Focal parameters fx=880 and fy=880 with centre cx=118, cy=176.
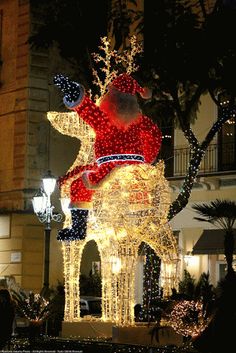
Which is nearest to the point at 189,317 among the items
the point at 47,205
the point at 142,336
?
the point at 142,336

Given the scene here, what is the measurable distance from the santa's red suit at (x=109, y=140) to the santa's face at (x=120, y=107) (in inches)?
2.5

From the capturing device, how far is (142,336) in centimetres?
1480

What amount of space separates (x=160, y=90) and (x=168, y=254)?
17.0ft

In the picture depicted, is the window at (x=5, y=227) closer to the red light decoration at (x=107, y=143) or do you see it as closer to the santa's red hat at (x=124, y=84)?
the red light decoration at (x=107, y=143)

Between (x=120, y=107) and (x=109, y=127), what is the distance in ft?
1.28

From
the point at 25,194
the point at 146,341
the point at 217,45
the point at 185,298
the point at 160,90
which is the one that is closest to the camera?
the point at 185,298

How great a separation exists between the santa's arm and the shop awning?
32.3ft

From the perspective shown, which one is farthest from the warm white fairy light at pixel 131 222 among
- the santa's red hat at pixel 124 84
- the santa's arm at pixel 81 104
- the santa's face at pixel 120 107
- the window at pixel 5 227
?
the window at pixel 5 227

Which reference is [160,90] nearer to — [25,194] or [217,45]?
[217,45]

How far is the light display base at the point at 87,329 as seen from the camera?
51.2 feet

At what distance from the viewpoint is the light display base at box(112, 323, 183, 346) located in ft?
48.0

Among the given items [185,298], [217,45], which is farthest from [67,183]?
[217,45]

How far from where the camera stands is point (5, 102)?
1155 inches

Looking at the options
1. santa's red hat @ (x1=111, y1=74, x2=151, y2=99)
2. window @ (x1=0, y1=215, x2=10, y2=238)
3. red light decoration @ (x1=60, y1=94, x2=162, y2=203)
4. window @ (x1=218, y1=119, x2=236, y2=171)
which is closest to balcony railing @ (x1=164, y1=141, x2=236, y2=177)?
window @ (x1=218, y1=119, x2=236, y2=171)
